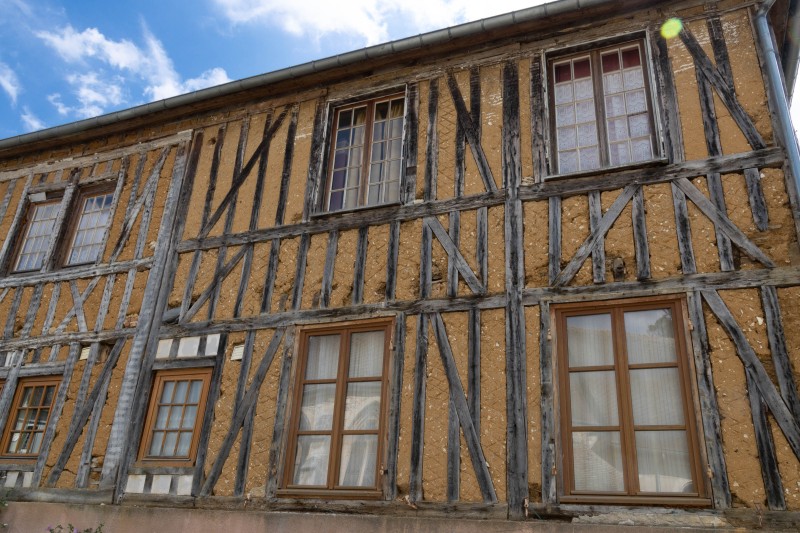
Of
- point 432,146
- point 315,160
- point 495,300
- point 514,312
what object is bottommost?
point 514,312

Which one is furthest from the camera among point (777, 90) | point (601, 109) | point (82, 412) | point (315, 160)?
point (315, 160)

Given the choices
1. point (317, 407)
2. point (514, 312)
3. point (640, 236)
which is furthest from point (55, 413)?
point (640, 236)

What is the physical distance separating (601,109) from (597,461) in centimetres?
326

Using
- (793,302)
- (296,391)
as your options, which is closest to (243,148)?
(296,391)

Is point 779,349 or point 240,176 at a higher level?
point 240,176

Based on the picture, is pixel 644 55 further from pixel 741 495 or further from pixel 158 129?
pixel 158 129

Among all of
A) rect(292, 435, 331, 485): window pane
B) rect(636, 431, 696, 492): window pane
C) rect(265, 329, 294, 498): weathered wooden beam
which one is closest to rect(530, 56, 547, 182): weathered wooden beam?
rect(636, 431, 696, 492): window pane

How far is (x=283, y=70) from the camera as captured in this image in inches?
297

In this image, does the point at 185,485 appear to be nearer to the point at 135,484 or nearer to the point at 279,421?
the point at 135,484

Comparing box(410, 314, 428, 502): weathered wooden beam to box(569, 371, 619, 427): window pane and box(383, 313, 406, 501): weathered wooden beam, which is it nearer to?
box(383, 313, 406, 501): weathered wooden beam

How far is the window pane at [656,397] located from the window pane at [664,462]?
103 mm

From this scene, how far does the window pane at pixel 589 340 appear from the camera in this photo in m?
5.33

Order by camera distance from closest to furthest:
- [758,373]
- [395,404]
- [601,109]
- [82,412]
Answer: [758,373] → [395,404] → [601,109] → [82,412]

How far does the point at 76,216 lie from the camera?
8.63 m
